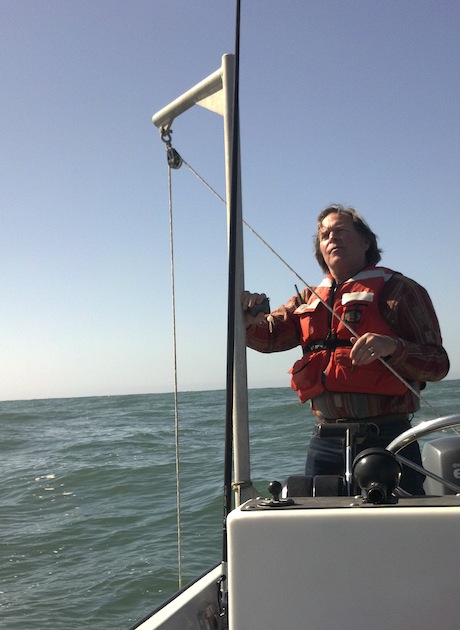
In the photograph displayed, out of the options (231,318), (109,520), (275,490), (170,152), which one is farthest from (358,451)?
(109,520)

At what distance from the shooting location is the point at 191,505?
6637 millimetres

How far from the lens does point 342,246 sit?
7.15 ft

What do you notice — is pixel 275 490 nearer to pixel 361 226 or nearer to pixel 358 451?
pixel 358 451

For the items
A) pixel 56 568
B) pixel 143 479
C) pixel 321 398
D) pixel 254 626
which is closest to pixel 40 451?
pixel 143 479

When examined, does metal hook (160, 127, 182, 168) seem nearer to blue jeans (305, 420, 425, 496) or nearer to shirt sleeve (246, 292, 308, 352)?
shirt sleeve (246, 292, 308, 352)

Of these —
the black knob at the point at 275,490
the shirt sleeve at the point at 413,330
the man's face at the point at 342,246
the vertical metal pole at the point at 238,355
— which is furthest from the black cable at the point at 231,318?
the man's face at the point at 342,246

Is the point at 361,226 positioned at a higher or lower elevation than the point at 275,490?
higher

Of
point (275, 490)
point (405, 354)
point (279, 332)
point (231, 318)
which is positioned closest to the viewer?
point (275, 490)

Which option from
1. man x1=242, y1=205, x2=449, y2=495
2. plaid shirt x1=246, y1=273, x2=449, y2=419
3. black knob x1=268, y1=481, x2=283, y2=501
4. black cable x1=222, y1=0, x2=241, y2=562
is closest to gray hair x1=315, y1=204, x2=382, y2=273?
man x1=242, y1=205, x2=449, y2=495

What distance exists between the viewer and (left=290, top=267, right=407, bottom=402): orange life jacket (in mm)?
1964

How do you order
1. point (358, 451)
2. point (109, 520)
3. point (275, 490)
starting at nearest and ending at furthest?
1. point (275, 490)
2. point (358, 451)
3. point (109, 520)

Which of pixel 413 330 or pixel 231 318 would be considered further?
pixel 413 330

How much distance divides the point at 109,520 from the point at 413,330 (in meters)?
4.97

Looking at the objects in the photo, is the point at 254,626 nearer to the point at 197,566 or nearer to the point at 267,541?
the point at 267,541
